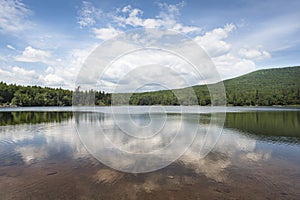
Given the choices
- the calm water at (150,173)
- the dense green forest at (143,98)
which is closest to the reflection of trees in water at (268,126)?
the calm water at (150,173)

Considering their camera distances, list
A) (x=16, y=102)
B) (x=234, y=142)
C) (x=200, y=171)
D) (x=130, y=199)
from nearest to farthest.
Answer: (x=130, y=199)
(x=200, y=171)
(x=234, y=142)
(x=16, y=102)

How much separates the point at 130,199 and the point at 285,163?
934 cm

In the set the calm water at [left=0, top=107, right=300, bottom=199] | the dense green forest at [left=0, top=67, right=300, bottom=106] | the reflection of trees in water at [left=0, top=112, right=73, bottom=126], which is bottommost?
the calm water at [left=0, top=107, right=300, bottom=199]

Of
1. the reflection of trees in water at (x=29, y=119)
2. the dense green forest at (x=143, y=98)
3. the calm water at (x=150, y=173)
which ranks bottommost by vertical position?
the calm water at (x=150, y=173)

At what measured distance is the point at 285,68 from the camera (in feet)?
553

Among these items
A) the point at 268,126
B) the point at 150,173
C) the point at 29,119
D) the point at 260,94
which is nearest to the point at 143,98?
the point at 260,94

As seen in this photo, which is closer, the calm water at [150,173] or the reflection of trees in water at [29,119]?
the calm water at [150,173]

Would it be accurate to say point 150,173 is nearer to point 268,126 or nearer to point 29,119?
point 268,126

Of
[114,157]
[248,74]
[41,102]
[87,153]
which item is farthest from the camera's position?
[248,74]

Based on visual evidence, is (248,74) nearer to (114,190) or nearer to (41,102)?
(41,102)

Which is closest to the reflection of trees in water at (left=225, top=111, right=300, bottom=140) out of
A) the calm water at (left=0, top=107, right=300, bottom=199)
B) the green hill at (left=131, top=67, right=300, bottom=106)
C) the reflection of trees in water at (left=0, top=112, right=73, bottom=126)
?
the calm water at (left=0, top=107, right=300, bottom=199)

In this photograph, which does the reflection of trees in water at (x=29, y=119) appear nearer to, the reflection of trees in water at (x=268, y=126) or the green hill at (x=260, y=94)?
the reflection of trees in water at (x=268, y=126)

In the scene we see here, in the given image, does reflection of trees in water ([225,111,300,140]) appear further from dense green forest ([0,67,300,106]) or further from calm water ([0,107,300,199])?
dense green forest ([0,67,300,106])

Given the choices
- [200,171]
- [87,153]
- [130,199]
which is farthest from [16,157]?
[200,171]
